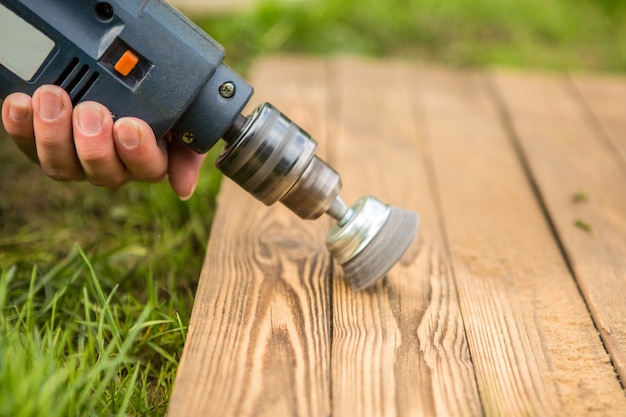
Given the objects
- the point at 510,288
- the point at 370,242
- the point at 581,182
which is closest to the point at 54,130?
the point at 370,242

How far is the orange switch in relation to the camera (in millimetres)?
1365

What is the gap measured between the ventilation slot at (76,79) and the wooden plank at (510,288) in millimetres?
879

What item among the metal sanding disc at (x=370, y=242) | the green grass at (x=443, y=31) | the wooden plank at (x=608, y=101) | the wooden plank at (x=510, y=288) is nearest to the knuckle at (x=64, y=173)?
the metal sanding disc at (x=370, y=242)

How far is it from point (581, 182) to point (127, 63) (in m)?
1.37

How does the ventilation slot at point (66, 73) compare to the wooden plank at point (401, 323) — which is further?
the ventilation slot at point (66, 73)

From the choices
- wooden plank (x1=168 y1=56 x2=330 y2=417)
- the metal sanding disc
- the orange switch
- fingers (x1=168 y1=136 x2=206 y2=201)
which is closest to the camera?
wooden plank (x1=168 y1=56 x2=330 y2=417)

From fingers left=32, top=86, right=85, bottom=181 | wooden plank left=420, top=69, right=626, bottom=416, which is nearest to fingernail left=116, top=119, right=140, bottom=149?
fingers left=32, top=86, right=85, bottom=181

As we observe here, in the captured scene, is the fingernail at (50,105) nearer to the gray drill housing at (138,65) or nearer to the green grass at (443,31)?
the gray drill housing at (138,65)

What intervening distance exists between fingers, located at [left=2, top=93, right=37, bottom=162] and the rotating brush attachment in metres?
0.38

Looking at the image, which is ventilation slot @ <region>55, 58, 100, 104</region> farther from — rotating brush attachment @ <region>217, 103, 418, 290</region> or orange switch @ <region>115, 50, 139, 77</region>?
rotating brush attachment @ <region>217, 103, 418, 290</region>

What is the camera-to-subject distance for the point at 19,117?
4.66ft

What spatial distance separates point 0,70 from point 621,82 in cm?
239

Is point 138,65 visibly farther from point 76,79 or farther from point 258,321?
point 258,321

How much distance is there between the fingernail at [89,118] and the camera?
54.8 inches
